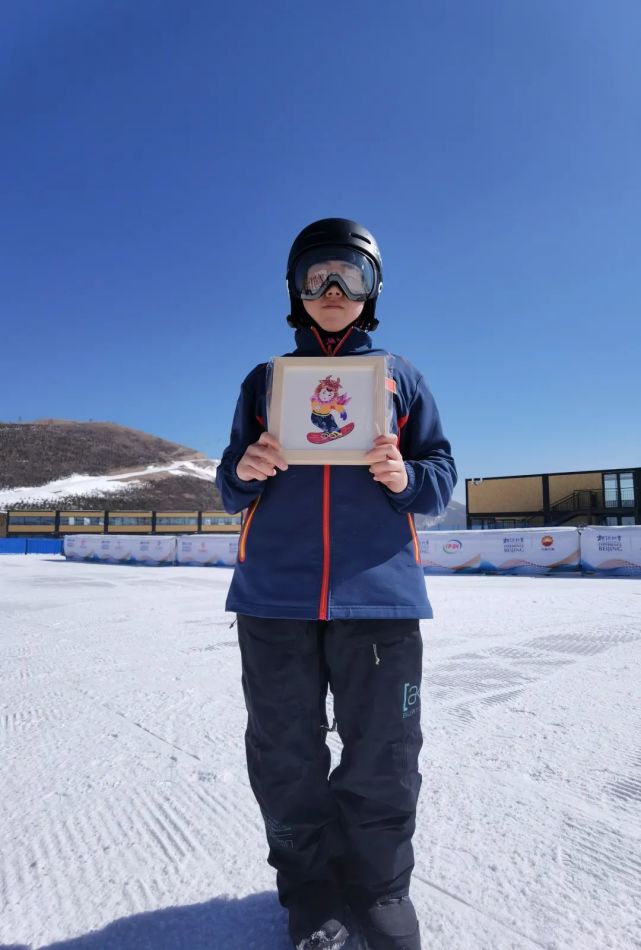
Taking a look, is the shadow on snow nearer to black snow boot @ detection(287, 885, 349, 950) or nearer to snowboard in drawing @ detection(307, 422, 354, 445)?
black snow boot @ detection(287, 885, 349, 950)

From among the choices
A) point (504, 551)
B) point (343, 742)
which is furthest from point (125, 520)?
point (343, 742)

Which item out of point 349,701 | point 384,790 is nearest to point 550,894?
point 384,790

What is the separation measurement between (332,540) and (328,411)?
0.99 feet

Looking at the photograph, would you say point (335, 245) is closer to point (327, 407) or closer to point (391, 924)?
point (327, 407)

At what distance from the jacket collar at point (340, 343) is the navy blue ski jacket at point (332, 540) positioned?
15cm

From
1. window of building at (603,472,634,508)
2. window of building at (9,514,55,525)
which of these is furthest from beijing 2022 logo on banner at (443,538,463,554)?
window of building at (9,514,55,525)

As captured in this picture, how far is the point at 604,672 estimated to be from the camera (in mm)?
3217

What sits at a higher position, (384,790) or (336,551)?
(336,551)

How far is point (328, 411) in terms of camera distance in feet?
3.79

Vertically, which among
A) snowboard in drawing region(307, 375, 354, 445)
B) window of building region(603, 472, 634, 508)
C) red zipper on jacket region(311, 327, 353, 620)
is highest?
window of building region(603, 472, 634, 508)

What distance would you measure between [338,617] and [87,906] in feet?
2.88

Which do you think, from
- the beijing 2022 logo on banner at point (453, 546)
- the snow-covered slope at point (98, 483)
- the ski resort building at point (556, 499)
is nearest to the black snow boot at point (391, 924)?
the beijing 2022 logo on banner at point (453, 546)

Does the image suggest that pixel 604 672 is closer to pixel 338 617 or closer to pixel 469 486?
pixel 338 617

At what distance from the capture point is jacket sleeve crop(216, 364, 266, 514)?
1291 millimetres
